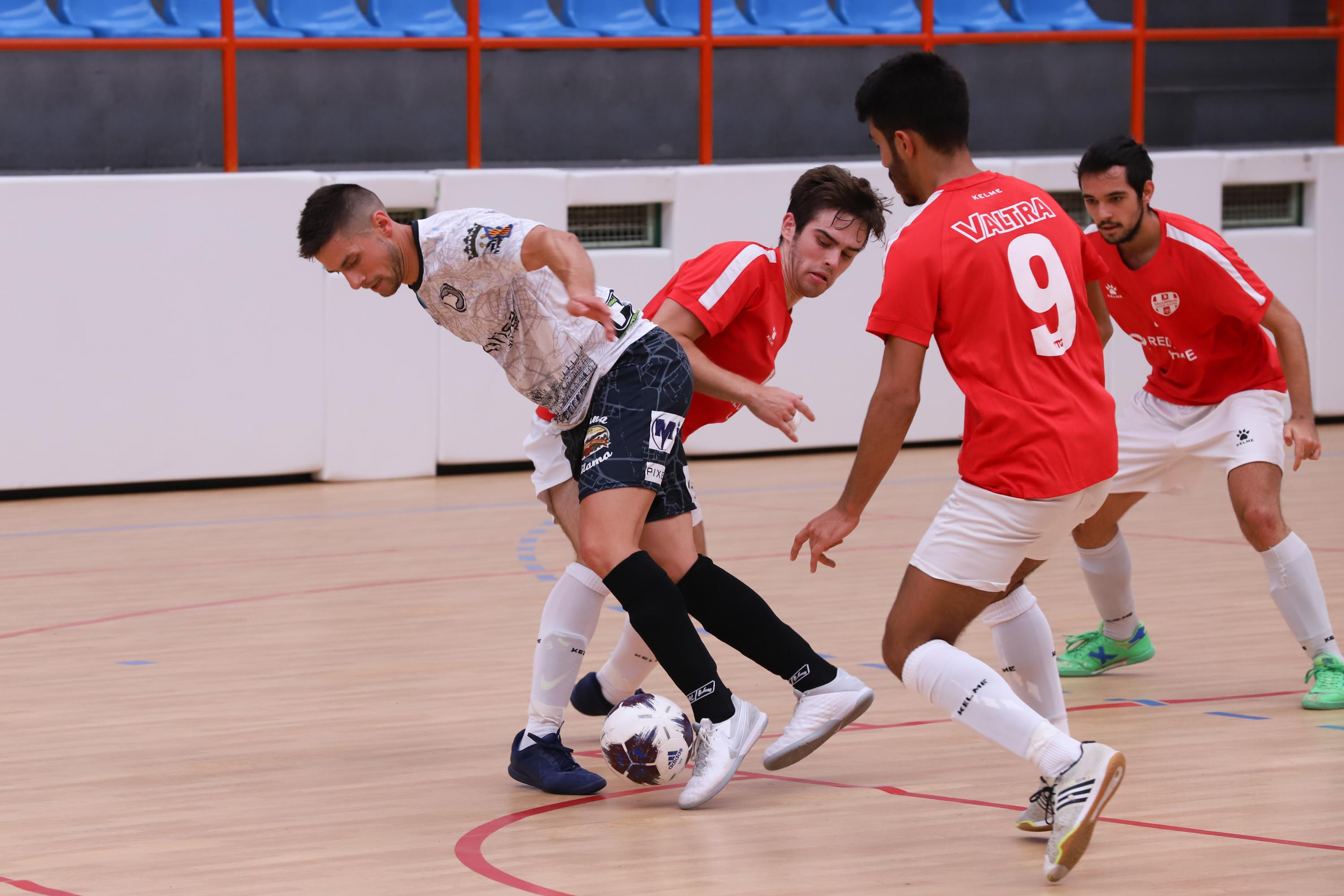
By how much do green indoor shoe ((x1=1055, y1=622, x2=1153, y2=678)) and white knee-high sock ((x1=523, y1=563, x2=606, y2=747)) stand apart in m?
1.77

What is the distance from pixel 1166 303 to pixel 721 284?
1.64 metres

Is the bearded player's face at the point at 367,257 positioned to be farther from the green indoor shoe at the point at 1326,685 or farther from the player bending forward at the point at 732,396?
the green indoor shoe at the point at 1326,685

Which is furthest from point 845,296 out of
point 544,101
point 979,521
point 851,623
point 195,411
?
point 979,521

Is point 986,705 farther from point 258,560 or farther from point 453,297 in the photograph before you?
point 258,560

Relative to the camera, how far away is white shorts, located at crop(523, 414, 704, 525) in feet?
13.8

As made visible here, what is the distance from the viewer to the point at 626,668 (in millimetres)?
4496

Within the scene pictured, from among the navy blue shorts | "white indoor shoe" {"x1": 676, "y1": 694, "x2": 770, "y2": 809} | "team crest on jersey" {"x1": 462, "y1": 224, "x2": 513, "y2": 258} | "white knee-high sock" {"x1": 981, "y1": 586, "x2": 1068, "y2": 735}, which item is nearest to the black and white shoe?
"white knee-high sock" {"x1": 981, "y1": 586, "x2": 1068, "y2": 735}

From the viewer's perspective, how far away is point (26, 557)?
747 cm

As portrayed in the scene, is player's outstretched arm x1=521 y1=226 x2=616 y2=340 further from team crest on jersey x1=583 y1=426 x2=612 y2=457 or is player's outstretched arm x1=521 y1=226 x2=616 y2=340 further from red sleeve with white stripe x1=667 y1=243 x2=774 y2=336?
red sleeve with white stripe x1=667 y1=243 x2=774 y2=336

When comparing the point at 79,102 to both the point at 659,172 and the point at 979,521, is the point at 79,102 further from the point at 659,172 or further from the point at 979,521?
the point at 979,521

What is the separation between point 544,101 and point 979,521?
25.4ft

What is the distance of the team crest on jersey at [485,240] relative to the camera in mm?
3852

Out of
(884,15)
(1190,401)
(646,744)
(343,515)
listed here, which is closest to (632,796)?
(646,744)

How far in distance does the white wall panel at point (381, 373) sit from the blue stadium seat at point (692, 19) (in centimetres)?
283
